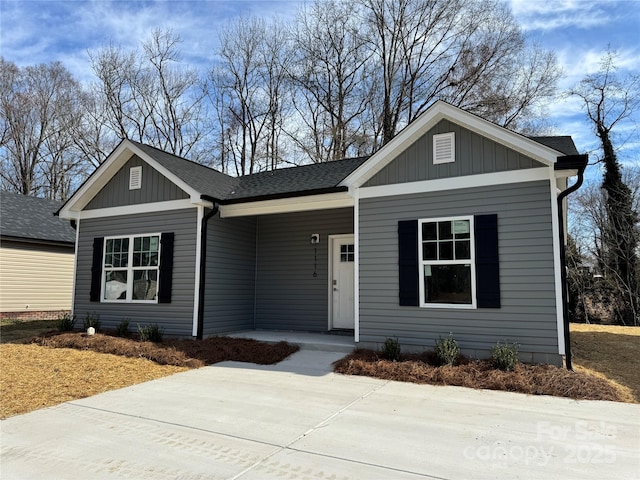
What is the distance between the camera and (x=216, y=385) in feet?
18.6

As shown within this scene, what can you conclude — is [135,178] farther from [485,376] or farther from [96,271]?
[485,376]

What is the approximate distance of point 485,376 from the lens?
5637mm

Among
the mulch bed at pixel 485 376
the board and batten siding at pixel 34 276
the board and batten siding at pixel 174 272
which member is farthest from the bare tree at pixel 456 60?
the mulch bed at pixel 485 376

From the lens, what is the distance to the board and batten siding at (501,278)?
235 inches

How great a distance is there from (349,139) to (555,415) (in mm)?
16749

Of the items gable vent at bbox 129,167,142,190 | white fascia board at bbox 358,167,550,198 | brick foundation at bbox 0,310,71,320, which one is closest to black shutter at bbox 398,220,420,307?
white fascia board at bbox 358,167,550,198

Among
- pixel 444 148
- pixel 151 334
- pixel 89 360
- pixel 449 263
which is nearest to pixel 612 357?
pixel 449 263

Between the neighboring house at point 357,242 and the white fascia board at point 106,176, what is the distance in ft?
0.11

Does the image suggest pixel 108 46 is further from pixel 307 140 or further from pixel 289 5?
pixel 307 140

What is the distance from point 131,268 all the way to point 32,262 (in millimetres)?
6656

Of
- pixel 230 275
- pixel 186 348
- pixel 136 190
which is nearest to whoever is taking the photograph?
pixel 186 348


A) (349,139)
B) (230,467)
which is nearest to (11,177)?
(349,139)

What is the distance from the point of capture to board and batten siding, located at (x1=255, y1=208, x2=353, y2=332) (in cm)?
937

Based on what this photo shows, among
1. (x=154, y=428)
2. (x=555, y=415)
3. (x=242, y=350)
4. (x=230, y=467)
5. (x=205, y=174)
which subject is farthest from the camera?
(x=205, y=174)
